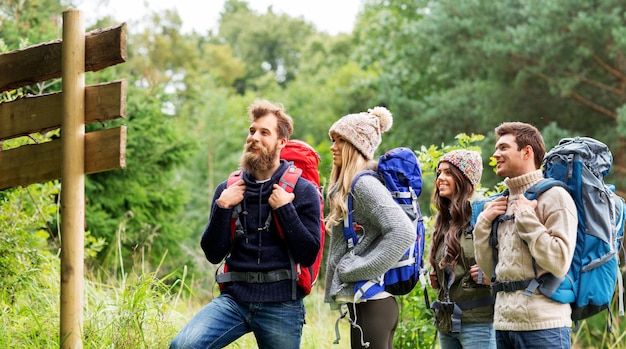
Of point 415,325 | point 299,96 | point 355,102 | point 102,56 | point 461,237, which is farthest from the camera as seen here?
point 299,96

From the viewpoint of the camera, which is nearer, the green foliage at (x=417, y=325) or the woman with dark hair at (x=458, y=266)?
the woman with dark hair at (x=458, y=266)

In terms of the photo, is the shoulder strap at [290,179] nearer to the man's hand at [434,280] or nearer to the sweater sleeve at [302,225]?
the sweater sleeve at [302,225]

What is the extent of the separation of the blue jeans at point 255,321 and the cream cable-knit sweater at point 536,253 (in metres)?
1.07

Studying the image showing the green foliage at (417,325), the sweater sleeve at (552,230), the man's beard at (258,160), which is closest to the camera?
the sweater sleeve at (552,230)

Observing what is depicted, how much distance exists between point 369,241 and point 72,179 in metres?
1.62

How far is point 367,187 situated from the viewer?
4.41 m

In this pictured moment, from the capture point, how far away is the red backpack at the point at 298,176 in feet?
13.9

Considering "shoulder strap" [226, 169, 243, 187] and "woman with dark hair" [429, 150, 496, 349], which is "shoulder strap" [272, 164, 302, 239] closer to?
"shoulder strap" [226, 169, 243, 187]

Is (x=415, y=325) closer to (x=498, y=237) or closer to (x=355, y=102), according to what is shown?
(x=498, y=237)

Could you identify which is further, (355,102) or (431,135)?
(355,102)

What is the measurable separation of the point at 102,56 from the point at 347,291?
1828 mm

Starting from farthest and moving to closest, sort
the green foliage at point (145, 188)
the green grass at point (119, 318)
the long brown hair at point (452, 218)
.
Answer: the green foliage at point (145, 188)
the green grass at point (119, 318)
the long brown hair at point (452, 218)

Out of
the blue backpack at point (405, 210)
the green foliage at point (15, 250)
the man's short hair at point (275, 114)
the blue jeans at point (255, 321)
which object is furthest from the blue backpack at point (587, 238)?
the green foliage at point (15, 250)

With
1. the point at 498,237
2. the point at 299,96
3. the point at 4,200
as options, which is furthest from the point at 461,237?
the point at 299,96
